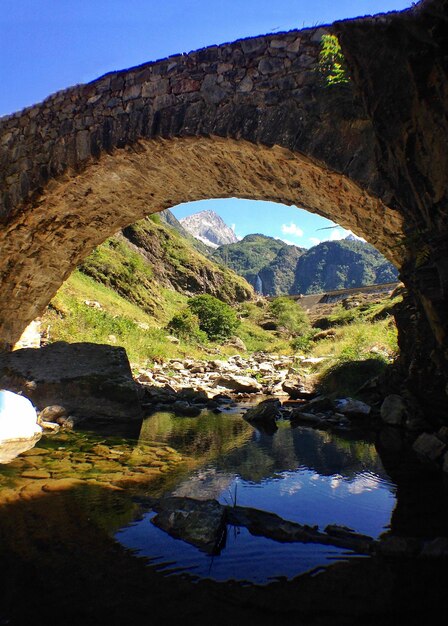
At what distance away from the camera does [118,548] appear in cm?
203

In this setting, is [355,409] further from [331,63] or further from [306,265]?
[306,265]

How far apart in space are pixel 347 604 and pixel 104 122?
5678 millimetres

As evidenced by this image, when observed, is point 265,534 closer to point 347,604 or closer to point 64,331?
point 347,604

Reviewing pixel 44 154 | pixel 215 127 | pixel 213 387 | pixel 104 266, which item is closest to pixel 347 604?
pixel 215 127

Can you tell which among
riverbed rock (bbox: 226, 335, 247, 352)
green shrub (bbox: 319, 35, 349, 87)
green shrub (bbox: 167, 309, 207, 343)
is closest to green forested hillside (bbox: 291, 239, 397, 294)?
riverbed rock (bbox: 226, 335, 247, 352)

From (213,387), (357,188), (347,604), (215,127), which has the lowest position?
(347,604)

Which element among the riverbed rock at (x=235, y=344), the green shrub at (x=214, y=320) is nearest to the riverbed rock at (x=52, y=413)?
the riverbed rock at (x=235, y=344)

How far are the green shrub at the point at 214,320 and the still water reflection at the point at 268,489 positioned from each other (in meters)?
18.5

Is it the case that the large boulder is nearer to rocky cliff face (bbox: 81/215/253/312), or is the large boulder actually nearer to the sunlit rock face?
the sunlit rock face

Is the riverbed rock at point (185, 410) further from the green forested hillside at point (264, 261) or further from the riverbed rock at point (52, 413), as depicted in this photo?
the green forested hillside at point (264, 261)

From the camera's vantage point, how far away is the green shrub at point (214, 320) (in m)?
24.1

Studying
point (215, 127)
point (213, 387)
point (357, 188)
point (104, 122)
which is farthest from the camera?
point (213, 387)

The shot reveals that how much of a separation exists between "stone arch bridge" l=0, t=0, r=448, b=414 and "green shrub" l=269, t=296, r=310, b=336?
106ft

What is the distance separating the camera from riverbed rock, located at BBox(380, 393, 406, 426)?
4945 millimetres
